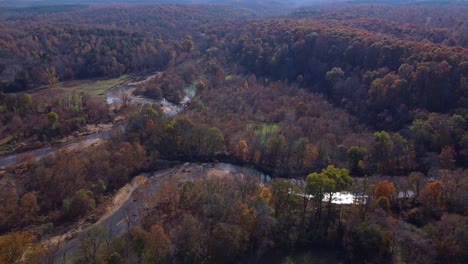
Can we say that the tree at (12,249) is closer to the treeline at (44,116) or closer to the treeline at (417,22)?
the treeline at (44,116)

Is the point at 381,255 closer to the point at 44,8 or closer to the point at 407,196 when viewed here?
the point at 407,196

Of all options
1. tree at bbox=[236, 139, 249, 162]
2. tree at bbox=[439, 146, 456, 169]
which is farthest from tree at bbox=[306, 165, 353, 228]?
tree at bbox=[236, 139, 249, 162]

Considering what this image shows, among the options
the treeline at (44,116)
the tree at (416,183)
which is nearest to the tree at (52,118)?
the treeline at (44,116)

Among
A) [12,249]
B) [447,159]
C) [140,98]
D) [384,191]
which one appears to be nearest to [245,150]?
[384,191]

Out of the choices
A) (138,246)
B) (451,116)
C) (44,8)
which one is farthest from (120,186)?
(44,8)

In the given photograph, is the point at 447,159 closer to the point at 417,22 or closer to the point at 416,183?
the point at 416,183

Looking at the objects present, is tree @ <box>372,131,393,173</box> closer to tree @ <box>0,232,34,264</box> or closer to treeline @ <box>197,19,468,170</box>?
treeline @ <box>197,19,468,170</box>

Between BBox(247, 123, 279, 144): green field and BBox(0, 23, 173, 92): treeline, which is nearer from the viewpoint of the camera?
BBox(247, 123, 279, 144): green field
